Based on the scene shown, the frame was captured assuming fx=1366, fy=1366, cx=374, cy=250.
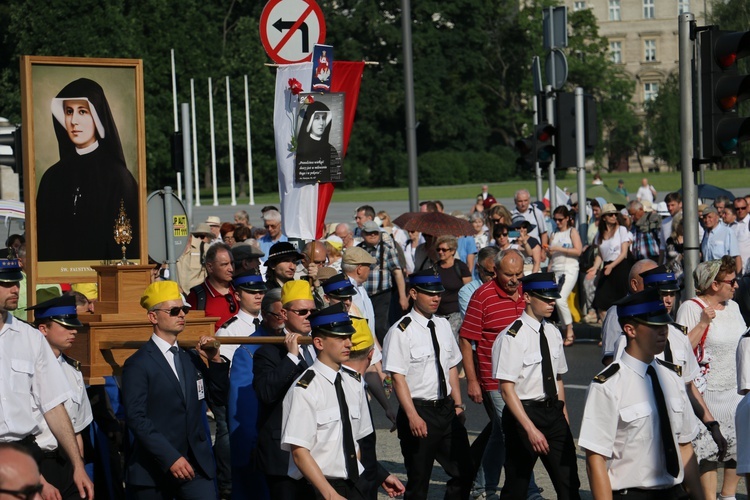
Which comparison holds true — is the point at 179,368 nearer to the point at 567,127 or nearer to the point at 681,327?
the point at 681,327

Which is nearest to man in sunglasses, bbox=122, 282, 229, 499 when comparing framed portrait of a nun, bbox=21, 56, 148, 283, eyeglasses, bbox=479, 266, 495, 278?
framed portrait of a nun, bbox=21, 56, 148, 283

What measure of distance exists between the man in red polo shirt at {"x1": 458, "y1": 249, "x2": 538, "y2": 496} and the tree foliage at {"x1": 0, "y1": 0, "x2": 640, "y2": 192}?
5390 cm

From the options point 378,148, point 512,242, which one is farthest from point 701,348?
point 378,148

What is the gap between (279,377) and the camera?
7.25 meters

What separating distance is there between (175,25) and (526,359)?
2484 inches

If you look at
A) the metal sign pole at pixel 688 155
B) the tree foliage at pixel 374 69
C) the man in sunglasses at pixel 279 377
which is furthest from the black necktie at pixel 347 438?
the tree foliage at pixel 374 69

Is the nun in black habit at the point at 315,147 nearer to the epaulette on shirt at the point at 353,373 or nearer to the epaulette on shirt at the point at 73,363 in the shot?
the epaulette on shirt at the point at 73,363

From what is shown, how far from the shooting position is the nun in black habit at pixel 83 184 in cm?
991

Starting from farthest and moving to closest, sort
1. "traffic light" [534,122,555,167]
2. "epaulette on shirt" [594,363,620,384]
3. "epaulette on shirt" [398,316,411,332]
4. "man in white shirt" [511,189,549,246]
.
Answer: "man in white shirt" [511,189,549,246], "traffic light" [534,122,555,167], "epaulette on shirt" [398,316,411,332], "epaulette on shirt" [594,363,620,384]

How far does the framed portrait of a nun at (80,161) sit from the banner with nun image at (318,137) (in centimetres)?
117

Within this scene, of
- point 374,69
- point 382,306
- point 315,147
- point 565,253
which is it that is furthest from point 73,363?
point 374,69

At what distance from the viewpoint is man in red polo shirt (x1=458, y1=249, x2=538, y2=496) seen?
941 centimetres

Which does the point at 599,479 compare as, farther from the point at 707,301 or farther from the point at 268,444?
the point at 707,301

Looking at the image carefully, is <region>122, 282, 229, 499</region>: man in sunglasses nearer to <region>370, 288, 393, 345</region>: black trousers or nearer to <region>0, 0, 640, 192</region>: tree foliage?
<region>370, 288, 393, 345</region>: black trousers
